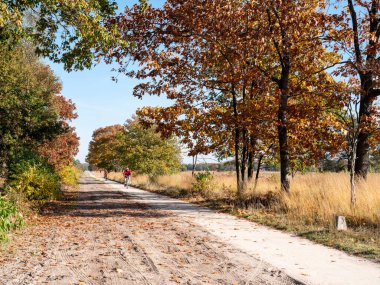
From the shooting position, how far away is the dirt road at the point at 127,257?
5531 mm

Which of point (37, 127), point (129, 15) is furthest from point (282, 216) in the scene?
point (37, 127)

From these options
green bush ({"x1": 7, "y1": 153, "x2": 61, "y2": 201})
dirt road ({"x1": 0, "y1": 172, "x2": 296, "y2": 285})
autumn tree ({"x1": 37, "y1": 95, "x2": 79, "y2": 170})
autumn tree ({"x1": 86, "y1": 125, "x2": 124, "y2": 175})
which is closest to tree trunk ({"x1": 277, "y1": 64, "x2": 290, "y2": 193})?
dirt road ({"x1": 0, "y1": 172, "x2": 296, "y2": 285})

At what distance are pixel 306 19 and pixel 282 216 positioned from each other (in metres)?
6.75

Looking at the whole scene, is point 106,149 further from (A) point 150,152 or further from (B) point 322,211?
(B) point 322,211

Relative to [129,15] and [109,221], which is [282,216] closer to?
[109,221]

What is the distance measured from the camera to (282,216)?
11648 mm

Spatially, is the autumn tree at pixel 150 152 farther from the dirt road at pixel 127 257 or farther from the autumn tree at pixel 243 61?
the dirt road at pixel 127 257

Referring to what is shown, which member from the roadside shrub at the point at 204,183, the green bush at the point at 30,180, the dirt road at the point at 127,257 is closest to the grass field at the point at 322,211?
the dirt road at the point at 127,257

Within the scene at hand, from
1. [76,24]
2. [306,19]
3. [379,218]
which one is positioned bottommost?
[379,218]

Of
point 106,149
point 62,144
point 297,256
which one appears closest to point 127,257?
point 297,256

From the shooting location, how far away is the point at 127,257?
6797 mm

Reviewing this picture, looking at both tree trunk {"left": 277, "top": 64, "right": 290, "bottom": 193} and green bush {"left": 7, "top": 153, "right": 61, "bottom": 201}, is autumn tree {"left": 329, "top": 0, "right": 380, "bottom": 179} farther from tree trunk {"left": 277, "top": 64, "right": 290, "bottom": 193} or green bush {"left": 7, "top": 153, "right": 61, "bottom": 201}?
green bush {"left": 7, "top": 153, "right": 61, "bottom": 201}

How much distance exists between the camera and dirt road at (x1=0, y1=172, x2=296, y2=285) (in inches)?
218

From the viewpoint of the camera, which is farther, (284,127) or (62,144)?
(62,144)
